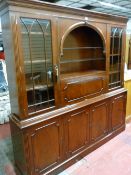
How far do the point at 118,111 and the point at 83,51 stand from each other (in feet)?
4.27

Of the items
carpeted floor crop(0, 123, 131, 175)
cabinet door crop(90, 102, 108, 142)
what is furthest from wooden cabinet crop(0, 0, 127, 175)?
carpeted floor crop(0, 123, 131, 175)

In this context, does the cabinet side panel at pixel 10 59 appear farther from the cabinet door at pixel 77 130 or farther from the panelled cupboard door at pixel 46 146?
the cabinet door at pixel 77 130

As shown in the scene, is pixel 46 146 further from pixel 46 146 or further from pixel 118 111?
pixel 118 111

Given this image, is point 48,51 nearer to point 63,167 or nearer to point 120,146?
point 63,167

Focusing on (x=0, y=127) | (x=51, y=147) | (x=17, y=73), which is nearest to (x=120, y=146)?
(x=51, y=147)

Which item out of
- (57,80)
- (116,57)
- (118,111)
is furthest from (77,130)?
(116,57)

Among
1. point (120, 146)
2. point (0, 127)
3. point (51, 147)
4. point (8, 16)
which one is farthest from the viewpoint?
point (0, 127)

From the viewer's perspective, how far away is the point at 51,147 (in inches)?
82.6

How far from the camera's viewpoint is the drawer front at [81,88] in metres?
2.18

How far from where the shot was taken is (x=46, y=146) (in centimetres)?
204

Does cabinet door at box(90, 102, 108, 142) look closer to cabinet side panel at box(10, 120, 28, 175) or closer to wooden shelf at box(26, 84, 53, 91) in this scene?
wooden shelf at box(26, 84, 53, 91)

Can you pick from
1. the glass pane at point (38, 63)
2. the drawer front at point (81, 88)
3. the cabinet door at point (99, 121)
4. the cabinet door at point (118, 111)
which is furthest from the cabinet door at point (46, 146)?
the cabinet door at point (118, 111)

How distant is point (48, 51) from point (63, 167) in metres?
1.61

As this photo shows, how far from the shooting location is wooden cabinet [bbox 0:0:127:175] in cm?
173
